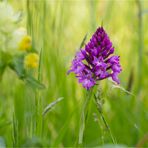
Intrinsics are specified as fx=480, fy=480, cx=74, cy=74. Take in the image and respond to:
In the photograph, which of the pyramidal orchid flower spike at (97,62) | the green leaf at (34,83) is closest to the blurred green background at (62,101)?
the green leaf at (34,83)

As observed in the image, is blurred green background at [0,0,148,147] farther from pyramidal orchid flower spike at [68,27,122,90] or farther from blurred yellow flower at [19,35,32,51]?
pyramidal orchid flower spike at [68,27,122,90]

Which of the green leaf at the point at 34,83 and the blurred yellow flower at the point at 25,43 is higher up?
the blurred yellow flower at the point at 25,43

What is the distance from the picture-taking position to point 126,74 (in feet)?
9.48

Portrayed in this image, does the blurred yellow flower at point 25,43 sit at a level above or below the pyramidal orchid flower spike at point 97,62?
above

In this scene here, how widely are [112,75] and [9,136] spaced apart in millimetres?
531

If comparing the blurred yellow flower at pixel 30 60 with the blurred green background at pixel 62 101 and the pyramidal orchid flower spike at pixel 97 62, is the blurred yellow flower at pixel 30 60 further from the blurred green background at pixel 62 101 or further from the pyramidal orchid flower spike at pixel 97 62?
the pyramidal orchid flower spike at pixel 97 62

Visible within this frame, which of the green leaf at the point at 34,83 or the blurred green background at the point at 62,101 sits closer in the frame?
the green leaf at the point at 34,83

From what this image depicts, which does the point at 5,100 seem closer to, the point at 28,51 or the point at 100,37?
the point at 28,51

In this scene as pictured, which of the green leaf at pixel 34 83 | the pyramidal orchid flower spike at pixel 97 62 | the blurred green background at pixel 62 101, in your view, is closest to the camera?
the pyramidal orchid flower spike at pixel 97 62

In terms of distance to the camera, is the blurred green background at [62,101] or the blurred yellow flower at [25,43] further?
the blurred green background at [62,101]

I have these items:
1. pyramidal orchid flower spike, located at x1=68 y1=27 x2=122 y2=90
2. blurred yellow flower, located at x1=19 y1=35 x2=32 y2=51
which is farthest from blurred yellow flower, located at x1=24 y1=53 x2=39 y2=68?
pyramidal orchid flower spike, located at x1=68 y1=27 x2=122 y2=90

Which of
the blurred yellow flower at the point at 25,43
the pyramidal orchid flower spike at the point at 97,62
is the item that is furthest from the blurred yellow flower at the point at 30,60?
the pyramidal orchid flower spike at the point at 97,62

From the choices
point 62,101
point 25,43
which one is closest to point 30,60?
point 25,43

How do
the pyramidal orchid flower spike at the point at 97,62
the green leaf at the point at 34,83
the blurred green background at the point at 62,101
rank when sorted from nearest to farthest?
the pyramidal orchid flower spike at the point at 97,62, the green leaf at the point at 34,83, the blurred green background at the point at 62,101
